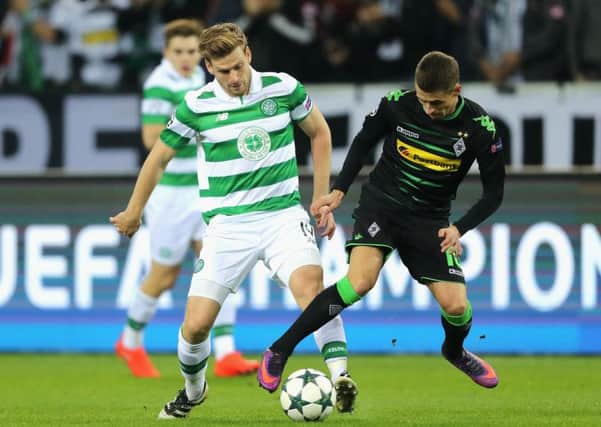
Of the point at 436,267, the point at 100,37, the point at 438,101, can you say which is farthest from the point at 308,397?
the point at 100,37

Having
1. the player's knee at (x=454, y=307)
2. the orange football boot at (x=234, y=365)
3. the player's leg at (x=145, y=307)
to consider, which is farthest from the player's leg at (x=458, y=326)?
the player's leg at (x=145, y=307)

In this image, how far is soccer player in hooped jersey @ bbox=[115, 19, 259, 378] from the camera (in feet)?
32.9

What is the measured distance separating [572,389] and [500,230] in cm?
265

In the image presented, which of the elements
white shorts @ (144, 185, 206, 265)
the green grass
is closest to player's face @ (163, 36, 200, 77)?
white shorts @ (144, 185, 206, 265)

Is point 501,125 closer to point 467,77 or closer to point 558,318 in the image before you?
point 467,77

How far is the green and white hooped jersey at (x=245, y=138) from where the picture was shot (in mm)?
7414

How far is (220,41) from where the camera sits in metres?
7.17

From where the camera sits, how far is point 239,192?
7465 mm

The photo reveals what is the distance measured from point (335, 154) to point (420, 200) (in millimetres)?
5047

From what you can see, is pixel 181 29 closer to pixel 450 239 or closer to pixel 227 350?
pixel 227 350

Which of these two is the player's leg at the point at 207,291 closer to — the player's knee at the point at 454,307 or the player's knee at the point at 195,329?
the player's knee at the point at 195,329

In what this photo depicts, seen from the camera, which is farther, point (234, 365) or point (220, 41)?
point (234, 365)

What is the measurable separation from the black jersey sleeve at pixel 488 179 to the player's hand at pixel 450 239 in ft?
0.42

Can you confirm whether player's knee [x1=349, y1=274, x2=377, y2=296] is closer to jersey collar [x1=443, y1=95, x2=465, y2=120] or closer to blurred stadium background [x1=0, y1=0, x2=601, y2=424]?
jersey collar [x1=443, y1=95, x2=465, y2=120]
